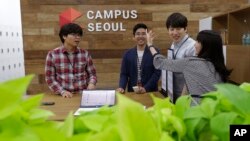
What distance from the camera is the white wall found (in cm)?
569

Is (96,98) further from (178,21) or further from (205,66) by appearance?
(178,21)

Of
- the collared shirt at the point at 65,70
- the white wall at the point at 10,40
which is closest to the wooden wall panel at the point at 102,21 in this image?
the white wall at the point at 10,40

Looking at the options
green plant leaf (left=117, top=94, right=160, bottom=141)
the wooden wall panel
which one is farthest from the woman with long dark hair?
the wooden wall panel

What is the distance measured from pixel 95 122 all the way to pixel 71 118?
0.04 meters

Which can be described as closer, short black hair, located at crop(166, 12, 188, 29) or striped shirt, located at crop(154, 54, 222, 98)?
striped shirt, located at crop(154, 54, 222, 98)

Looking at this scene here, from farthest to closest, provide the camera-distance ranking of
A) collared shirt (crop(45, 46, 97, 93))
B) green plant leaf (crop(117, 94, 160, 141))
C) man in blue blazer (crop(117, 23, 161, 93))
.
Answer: man in blue blazer (crop(117, 23, 161, 93)) → collared shirt (crop(45, 46, 97, 93)) → green plant leaf (crop(117, 94, 160, 141))

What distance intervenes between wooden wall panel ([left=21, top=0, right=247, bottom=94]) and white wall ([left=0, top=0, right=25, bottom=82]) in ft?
2.31

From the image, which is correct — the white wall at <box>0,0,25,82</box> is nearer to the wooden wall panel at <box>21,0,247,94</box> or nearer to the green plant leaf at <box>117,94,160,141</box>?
the wooden wall panel at <box>21,0,247,94</box>

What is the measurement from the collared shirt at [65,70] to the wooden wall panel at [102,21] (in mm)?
1978

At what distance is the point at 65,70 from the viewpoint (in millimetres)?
3191

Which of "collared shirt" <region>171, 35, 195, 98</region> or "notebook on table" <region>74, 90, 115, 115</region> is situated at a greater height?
"collared shirt" <region>171, 35, 195, 98</region>

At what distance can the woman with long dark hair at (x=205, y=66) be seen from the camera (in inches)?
89.0

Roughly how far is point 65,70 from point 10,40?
3.30m

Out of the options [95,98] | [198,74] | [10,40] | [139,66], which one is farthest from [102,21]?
[198,74]
